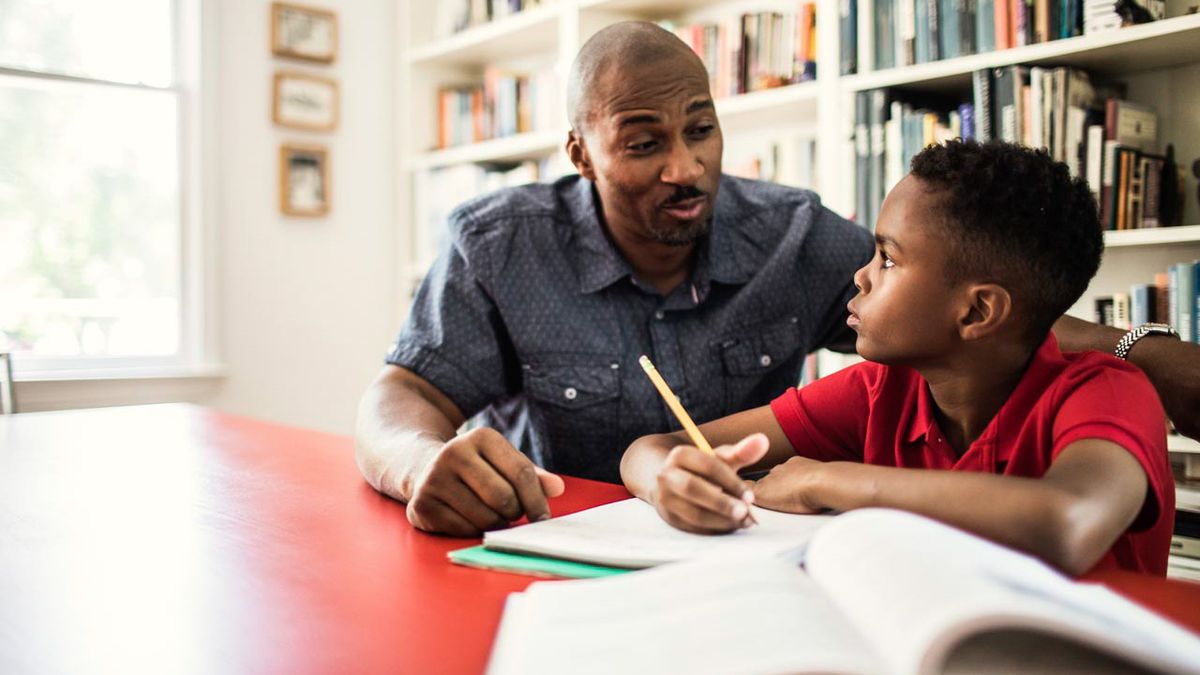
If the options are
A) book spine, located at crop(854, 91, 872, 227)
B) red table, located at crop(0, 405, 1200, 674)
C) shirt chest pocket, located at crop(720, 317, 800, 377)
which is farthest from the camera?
book spine, located at crop(854, 91, 872, 227)

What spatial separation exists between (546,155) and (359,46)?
35.9 inches

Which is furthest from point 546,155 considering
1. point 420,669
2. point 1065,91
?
point 420,669

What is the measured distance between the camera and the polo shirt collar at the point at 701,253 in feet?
5.20

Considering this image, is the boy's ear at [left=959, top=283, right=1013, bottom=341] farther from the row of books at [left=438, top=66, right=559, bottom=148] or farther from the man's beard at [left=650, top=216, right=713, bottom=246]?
the row of books at [left=438, top=66, right=559, bottom=148]

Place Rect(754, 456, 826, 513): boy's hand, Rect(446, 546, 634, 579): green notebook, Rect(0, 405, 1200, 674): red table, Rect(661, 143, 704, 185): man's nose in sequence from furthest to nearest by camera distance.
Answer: Rect(661, 143, 704, 185): man's nose < Rect(754, 456, 826, 513): boy's hand < Rect(446, 546, 634, 579): green notebook < Rect(0, 405, 1200, 674): red table

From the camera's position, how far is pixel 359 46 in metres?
3.87

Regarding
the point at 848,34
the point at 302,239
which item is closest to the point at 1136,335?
the point at 848,34

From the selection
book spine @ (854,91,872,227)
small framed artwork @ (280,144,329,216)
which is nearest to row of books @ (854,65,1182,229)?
book spine @ (854,91,872,227)

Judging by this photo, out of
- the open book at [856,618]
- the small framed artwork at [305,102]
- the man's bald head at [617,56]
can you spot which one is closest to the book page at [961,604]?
the open book at [856,618]

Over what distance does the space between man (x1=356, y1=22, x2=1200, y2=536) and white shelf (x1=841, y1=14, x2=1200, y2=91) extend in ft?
2.56

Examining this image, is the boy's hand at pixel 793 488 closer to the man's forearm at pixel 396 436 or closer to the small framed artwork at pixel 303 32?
the man's forearm at pixel 396 436

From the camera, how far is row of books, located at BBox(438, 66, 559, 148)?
3486 millimetres

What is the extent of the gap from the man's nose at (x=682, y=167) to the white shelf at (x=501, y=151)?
1.76 meters

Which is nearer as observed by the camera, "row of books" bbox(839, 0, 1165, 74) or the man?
the man
